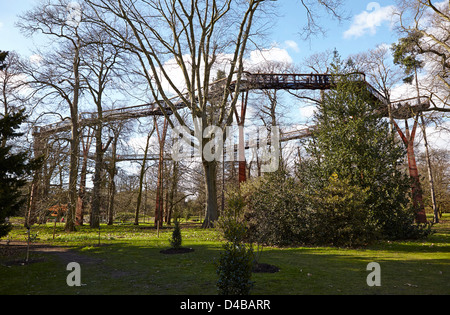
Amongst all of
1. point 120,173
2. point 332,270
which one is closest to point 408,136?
point 332,270

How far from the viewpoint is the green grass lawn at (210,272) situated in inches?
202

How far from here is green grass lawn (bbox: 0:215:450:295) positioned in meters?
5.13

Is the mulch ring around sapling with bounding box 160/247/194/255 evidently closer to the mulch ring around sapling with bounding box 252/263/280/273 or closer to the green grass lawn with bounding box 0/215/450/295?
the green grass lawn with bounding box 0/215/450/295

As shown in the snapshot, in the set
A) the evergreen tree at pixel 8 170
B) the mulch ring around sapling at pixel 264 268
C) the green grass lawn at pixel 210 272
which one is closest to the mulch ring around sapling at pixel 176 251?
the green grass lawn at pixel 210 272

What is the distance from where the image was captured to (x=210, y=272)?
6508 millimetres

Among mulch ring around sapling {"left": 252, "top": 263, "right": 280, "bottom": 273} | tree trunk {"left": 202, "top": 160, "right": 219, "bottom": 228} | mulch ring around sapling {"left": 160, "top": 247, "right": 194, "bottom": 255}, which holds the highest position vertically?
tree trunk {"left": 202, "top": 160, "right": 219, "bottom": 228}

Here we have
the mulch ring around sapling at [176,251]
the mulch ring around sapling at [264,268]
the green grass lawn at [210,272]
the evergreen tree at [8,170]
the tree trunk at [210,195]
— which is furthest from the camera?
the tree trunk at [210,195]

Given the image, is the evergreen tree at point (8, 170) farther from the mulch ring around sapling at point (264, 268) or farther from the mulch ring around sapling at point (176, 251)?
the mulch ring around sapling at point (264, 268)

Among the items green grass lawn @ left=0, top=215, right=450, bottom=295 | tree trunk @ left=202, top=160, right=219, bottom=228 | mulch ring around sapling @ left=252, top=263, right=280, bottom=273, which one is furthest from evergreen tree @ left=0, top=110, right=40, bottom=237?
tree trunk @ left=202, top=160, right=219, bottom=228

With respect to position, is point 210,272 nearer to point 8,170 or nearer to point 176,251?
point 176,251

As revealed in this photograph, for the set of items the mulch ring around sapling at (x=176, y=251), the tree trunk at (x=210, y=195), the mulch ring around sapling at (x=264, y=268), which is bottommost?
the mulch ring around sapling at (x=176, y=251)
